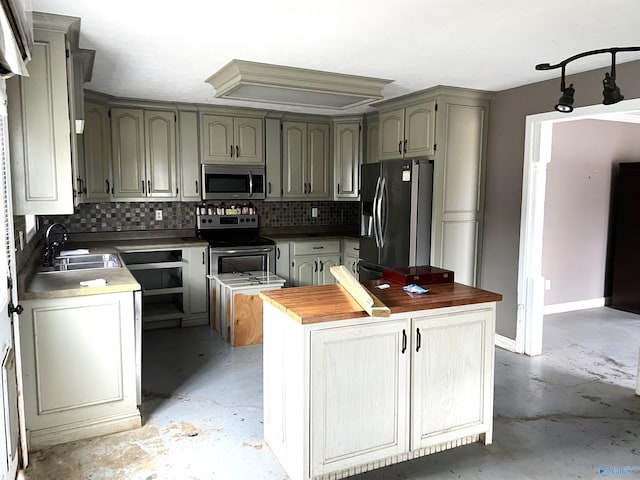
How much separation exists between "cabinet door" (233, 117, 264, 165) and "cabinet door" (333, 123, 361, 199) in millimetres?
911

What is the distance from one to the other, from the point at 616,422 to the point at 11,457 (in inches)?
129

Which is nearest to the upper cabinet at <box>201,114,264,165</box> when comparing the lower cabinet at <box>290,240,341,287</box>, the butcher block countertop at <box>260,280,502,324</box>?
the lower cabinet at <box>290,240,341,287</box>

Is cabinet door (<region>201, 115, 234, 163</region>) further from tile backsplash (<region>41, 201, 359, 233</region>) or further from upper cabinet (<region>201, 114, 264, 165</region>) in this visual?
tile backsplash (<region>41, 201, 359, 233</region>)

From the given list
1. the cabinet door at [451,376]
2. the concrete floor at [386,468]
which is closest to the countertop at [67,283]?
the concrete floor at [386,468]

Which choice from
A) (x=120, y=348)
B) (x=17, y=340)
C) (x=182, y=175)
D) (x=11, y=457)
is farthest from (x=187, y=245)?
(x=11, y=457)

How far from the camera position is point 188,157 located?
4.91m

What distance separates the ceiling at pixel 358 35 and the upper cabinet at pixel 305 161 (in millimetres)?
1706

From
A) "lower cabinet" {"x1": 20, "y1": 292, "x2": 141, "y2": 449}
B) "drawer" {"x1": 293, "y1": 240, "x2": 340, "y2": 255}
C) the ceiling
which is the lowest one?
"lower cabinet" {"x1": 20, "y1": 292, "x2": 141, "y2": 449}

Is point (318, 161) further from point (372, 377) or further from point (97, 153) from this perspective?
point (372, 377)

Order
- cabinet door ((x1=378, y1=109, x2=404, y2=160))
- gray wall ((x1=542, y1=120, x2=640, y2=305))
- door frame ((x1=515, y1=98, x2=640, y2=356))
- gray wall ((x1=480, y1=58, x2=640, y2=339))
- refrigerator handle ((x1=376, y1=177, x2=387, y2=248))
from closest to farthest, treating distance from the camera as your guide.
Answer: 1. door frame ((x1=515, y1=98, x2=640, y2=356))
2. gray wall ((x1=480, y1=58, x2=640, y2=339))
3. refrigerator handle ((x1=376, y1=177, x2=387, y2=248))
4. cabinet door ((x1=378, y1=109, x2=404, y2=160))
5. gray wall ((x1=542, y1=120, x2=640, y2=305))

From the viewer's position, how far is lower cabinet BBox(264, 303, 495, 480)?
2145 mm

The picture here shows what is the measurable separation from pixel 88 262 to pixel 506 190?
351 cm

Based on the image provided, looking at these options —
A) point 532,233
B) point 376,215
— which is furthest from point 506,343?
point 376,215

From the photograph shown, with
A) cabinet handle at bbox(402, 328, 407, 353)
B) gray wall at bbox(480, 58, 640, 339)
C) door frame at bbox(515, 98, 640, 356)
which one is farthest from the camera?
gray wall at bbox(480, 58, 640, 339)
